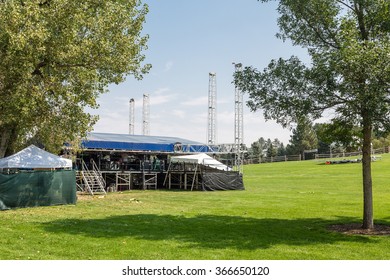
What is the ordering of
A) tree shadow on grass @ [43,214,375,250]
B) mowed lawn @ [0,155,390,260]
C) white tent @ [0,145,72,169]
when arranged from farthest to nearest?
white tent @ [0,145,72,169]
tree shadow on grass @ [43,214,375,250]
mowed lawn @ [0,155,390,260]

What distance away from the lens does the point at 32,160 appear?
24.0m

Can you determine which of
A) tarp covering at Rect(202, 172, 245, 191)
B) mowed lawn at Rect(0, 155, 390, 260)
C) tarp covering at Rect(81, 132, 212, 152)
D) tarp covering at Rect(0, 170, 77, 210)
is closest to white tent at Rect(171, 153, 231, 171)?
tarp covering at Rect(202, 172, 245, 191)

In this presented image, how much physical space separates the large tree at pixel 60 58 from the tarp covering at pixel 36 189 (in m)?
2.60

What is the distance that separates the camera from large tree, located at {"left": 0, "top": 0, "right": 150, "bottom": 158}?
731 inches

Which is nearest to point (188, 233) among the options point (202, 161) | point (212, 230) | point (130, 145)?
point (212, 230)

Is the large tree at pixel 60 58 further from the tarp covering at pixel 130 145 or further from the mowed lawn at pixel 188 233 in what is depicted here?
the tarp covering at pixel 130 145

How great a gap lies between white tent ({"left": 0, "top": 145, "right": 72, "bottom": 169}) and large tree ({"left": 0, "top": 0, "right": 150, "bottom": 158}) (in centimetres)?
115

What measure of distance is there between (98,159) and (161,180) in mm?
6317

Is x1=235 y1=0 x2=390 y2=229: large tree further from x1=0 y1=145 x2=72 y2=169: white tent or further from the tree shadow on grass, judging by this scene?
x1=0 y1=145 x2=72 y2=169: white tent

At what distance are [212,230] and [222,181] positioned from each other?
2252 cm

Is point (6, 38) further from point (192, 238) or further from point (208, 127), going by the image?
point (208, 127)

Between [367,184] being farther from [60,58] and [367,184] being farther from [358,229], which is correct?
[60,58]

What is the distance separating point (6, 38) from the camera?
18.3 m

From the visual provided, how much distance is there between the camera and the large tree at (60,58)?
18.6 metres
